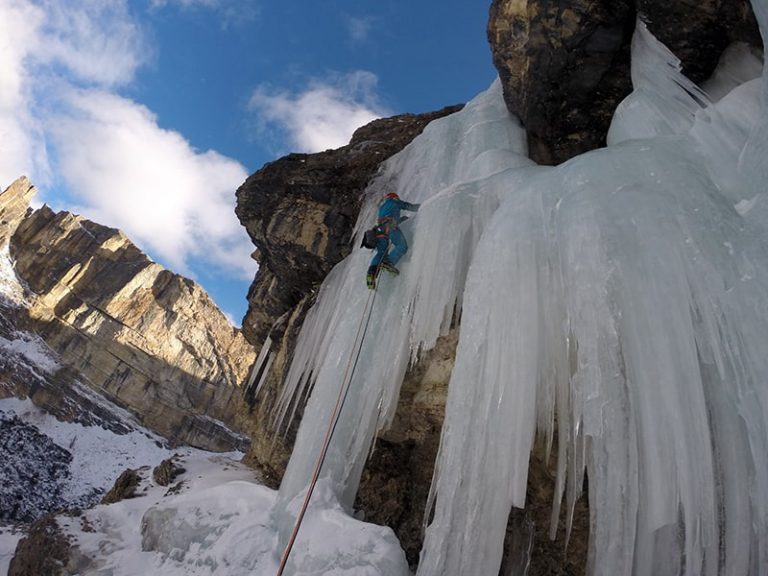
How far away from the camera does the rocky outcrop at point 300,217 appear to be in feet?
21.7

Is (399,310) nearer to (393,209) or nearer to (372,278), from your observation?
(372,278)

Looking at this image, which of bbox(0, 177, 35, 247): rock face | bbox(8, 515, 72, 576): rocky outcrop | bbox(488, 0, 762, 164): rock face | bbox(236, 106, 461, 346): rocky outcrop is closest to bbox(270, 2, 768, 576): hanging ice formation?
bbox(488, 0, 762, 164): rock face

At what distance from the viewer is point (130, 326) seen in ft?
115

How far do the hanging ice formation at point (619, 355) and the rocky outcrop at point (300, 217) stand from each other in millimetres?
2793

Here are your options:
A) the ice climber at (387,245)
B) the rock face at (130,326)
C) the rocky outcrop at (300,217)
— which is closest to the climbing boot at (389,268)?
the ice climber at (387,245)

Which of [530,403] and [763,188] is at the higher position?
[763,188]

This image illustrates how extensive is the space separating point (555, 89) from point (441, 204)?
6.74ft

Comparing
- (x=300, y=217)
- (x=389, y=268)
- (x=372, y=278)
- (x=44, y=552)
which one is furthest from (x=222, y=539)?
(x=300, y=217)

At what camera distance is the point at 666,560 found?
2.29 metres

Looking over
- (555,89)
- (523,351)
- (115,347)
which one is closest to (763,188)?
(523,351)

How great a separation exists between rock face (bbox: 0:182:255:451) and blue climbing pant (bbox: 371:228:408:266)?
30.2 metres

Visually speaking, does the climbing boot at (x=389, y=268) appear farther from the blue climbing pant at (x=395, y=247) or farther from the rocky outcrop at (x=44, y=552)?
the rocky outcrop at (x=44, y=552)

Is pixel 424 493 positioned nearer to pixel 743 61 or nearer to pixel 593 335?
pixel 593 335

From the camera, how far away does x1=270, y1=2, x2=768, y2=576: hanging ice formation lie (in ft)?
6.84
